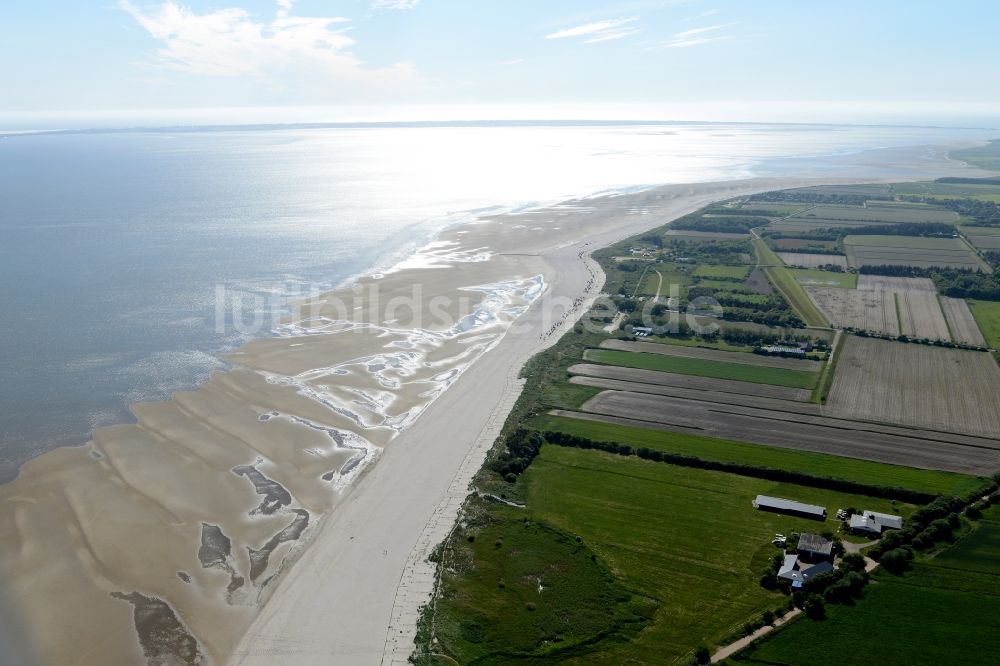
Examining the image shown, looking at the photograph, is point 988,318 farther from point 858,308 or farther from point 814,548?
point 814,548

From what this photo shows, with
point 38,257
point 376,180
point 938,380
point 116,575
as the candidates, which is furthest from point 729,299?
point 376,180

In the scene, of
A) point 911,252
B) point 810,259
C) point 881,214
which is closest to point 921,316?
point 810,259

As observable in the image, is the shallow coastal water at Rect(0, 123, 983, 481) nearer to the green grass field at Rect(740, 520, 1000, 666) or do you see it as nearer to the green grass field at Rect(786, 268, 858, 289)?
the green grass field at Rect(740, 520, 1000, 666)

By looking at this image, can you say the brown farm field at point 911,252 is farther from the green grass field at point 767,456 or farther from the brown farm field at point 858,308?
the green grass field at point 767,456

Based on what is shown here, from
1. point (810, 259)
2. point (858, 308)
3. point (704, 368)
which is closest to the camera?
point (704, 368)

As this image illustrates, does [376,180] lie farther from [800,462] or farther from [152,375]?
[800,462]

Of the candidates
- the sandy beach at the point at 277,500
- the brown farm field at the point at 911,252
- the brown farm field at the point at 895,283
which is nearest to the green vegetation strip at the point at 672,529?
the sandy beach at the point at 277,500

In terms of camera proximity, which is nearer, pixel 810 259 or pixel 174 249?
pixel 810 259
